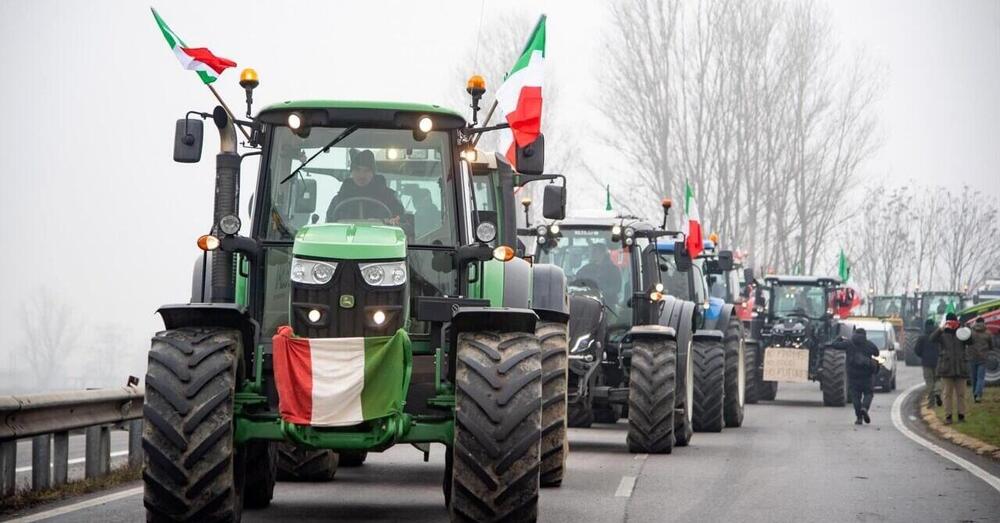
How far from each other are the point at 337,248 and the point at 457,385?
1.10m

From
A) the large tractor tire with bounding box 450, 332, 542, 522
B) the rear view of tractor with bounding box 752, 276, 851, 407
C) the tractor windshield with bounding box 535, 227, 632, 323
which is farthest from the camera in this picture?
the rear view of tractor with bounding box 752, 276, 851, 407

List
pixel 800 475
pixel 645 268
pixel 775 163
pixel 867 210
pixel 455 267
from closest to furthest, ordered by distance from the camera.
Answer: pixel 455 267, pixel 800 475, pixel 645 268, pixel 775 163, pixel 867 210

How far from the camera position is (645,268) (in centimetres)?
1994

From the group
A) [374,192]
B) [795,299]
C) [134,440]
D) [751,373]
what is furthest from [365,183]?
[795,299]

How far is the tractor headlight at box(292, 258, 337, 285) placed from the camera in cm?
959

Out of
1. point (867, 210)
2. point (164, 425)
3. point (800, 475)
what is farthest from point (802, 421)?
point (867, 210)

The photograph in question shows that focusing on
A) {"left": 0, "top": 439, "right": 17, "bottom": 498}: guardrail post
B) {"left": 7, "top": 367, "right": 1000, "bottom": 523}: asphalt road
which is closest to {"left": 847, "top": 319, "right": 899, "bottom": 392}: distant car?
{"left": 7, "top": 367, "right": 1000, "bottom": 523}: asphalt road

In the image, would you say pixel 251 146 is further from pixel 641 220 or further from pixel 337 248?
pixel 641 220

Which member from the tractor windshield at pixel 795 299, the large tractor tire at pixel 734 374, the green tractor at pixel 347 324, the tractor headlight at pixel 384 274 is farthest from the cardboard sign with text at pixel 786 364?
the tractor headlight at pixel 384 274

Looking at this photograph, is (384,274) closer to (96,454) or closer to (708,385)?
(96,454)

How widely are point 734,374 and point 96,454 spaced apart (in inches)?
514

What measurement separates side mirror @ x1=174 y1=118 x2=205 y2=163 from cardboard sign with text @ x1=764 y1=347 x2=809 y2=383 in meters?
23.5

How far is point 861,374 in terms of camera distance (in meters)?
26.8

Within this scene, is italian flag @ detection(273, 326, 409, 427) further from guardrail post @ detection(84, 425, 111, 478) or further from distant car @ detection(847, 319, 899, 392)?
distant car @ detection(847, 319, 899, 392)
